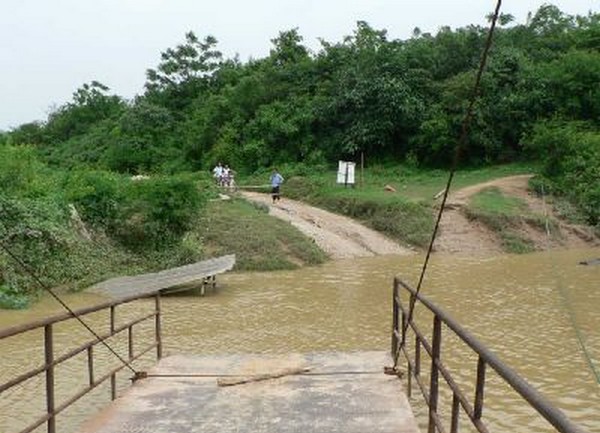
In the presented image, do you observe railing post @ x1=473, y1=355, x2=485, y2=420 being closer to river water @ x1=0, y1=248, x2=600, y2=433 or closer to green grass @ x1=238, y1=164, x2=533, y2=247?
river water @ x1=0, y1=248, x2=600, y2=433

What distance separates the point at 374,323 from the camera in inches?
504

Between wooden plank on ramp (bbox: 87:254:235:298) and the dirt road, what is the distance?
21.0 ft

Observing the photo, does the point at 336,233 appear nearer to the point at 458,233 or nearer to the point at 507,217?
the point at 458,233

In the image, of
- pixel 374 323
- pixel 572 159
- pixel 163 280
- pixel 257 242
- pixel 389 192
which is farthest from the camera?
pixel 389 192

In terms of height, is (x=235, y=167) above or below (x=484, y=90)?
below

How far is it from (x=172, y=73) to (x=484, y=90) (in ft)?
85.3

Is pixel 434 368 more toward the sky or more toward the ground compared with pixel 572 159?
more toward the ground

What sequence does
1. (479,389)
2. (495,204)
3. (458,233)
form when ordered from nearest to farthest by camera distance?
(479,389), (458,233), (495,204)

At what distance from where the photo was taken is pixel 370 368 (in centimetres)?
688

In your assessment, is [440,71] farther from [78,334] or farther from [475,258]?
[78,334]

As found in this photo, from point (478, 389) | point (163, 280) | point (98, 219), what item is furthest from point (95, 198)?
point (478, 389)

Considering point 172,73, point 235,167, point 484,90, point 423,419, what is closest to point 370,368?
point 423,419

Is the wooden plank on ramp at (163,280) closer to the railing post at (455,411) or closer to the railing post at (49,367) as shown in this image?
the railing post at (49,367)

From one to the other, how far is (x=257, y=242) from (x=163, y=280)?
19.6 ft
